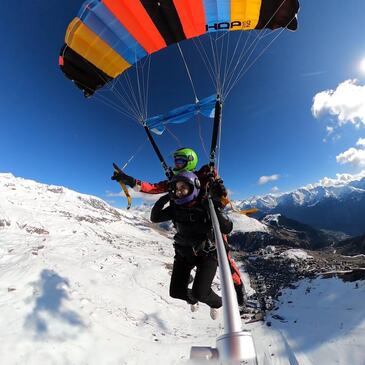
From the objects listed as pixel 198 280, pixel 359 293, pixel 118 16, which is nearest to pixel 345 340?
pixel 359 293

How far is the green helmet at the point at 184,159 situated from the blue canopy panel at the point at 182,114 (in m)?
5.25

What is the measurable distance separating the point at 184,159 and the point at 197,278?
110 inches

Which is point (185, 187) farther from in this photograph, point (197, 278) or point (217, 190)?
point (197, 278)

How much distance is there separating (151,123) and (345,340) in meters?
14.2

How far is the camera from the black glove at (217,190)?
18.5ft

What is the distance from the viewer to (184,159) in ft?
21.9

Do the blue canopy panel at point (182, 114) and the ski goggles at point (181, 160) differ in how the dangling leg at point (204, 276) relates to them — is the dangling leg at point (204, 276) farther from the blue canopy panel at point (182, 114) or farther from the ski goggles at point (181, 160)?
the blue canopy panel at point (182, 114)

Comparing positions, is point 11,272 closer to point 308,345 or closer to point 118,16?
point 118,16

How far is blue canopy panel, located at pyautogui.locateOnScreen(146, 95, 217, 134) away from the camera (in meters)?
11.4

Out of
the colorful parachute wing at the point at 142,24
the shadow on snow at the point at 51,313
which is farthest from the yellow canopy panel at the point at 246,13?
the shadow on snow at the point at 51,313

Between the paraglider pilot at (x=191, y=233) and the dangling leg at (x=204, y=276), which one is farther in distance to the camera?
the dangling leg at (x=204, y=276)

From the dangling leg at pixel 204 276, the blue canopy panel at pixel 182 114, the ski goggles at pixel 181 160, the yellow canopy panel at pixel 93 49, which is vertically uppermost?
the yellow canopy panel at pixel 93 49

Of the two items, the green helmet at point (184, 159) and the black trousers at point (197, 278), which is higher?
the green helmet at point (184, 159)

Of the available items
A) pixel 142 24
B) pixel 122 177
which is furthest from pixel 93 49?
pixel 122 177
